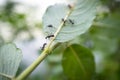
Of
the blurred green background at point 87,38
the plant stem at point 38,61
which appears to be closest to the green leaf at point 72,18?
the plant stem at point 38,61

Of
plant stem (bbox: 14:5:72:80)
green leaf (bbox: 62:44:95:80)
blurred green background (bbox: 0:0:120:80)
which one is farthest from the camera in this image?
blurred green background (bbox: 0:0:120:80)

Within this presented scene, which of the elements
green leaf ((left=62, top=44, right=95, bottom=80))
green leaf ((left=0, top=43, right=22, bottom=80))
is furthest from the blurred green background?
green leaf ((left=0, top=43, right=22, bottom=80))

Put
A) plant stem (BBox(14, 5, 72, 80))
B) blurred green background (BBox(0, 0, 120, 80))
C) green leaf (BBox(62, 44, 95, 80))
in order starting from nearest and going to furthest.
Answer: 1. plant stem (BBox(14, 5, 72, 80))
2. green leaf (BBox(62, 44, 95, 80))
3. blurred green background (BBox(0, 0, 120, 80))

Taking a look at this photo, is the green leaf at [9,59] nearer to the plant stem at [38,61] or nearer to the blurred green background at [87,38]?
the plant stem at [38,61]

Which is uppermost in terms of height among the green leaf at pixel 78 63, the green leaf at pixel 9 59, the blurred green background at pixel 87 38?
the green leaf at pixel 9 59

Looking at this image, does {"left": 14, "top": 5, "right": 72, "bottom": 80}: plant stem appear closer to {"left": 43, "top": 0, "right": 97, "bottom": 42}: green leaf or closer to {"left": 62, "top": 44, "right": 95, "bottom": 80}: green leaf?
{"left": 43, "top": 0, "right": 97, "bottom": 42}: green leaf
